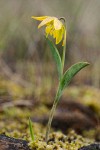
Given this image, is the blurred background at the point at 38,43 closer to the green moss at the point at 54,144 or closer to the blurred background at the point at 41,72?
the blurred background at the point at 41,72

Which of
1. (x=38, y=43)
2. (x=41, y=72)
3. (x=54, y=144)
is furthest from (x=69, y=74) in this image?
(x=38, y=43)

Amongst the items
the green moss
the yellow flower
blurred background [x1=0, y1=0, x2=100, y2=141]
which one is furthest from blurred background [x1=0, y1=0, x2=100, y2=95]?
the yellow flower

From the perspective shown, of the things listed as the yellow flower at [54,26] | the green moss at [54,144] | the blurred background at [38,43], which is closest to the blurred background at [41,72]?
the blurred background at [38,43]

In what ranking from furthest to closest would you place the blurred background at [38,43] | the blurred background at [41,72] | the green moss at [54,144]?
the blurred background at [38,43] → the blurred background at [41,72] → the green moss at [54,144]

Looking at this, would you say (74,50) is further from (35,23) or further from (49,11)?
(35,23)

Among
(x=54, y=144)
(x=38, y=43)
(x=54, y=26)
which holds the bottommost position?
(x=54, y=144)

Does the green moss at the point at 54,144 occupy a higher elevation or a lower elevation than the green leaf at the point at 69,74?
lower

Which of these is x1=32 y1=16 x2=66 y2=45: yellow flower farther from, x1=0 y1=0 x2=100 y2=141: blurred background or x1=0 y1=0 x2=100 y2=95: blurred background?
x1=0 y1=0 x2=100 y2=95: blurred background

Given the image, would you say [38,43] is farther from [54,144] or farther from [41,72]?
[54,144]
